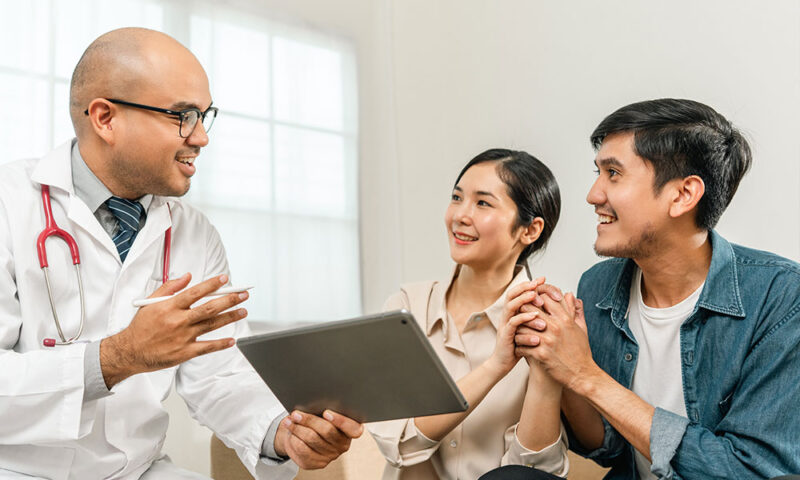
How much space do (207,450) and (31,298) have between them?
1399 mm

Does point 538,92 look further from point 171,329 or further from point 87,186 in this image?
point 171,329

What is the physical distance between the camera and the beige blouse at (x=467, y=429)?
173cm

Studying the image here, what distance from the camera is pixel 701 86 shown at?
2400 mm

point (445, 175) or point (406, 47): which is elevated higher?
point (406, 47)

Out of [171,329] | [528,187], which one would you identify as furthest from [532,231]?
[171,329]

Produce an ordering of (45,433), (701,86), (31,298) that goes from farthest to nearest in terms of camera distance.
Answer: (701,86), (31,298), (45,433)

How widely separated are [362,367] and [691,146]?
0.91 m

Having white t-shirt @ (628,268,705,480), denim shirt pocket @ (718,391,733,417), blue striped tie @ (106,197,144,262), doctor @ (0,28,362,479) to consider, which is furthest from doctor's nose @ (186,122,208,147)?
denim shirt pocket @ (718,391,733,417)

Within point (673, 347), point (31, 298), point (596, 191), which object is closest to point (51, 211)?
point (31, 298)

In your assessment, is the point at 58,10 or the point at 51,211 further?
the point at 58,10

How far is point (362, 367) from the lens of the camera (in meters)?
1.34

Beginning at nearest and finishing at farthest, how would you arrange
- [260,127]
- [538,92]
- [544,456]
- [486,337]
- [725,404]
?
[725,404] → [544,456] → [486,337] → [538,92] → [260,127]

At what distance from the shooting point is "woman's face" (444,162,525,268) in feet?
6.43

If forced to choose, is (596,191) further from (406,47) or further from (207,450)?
(406,47)
